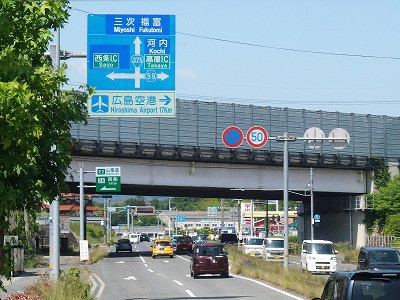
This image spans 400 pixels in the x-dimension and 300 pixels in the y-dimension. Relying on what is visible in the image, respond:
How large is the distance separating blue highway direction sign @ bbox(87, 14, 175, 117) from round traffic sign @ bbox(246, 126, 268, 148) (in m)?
10.3

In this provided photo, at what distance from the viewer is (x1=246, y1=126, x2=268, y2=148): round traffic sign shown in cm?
3185

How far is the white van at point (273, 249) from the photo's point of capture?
183ft

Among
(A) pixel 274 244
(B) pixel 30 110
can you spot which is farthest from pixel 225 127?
(B) pixel 30 110

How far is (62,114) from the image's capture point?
13820 millimetres

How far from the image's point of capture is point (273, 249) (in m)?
56.1

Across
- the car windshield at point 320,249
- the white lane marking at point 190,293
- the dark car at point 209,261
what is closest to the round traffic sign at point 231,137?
the white lane marking at point 190,293

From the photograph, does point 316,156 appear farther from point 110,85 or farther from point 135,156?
point 110,85

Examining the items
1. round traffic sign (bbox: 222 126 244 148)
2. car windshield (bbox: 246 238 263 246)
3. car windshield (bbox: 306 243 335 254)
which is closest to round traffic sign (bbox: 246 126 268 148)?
round traffic sign (bbox: 222 126 244 148)

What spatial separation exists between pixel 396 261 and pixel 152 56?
48.5 ft

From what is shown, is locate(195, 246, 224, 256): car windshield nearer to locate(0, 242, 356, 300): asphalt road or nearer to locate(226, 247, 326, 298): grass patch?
locate(0, 242, 356, 300): asphalt road

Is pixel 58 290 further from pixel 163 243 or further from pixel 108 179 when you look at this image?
pixel 163 243

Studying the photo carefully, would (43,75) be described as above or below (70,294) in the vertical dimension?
above

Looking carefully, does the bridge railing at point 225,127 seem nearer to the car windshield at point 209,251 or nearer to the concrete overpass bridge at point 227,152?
the concrete overpass bridge at point 227,152

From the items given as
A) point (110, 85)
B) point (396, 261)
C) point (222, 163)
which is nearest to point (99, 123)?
point (222, 163)
